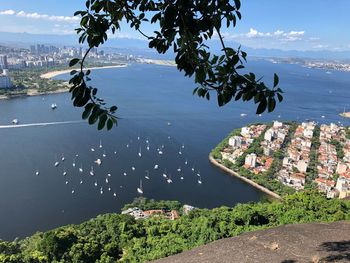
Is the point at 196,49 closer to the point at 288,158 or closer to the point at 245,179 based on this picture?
the point at 245,179

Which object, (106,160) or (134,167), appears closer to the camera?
(134,167)

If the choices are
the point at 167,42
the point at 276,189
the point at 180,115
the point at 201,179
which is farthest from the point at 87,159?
the point at 167,42

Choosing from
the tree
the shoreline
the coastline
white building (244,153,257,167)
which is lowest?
the shoreline

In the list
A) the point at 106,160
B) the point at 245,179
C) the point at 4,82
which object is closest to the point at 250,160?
the point at 245,179

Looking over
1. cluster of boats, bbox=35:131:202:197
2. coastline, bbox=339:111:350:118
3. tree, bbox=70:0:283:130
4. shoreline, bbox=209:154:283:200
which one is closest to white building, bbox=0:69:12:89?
cluster of boats, bbox=35:131:202:197

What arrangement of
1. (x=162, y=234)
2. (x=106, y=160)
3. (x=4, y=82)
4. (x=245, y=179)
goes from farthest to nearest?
(x=4, y=82), (x=106, y=160), (x=245, y=179), (x=162, y=234)

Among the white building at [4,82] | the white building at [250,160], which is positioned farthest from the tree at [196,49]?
the white building at [4,82]

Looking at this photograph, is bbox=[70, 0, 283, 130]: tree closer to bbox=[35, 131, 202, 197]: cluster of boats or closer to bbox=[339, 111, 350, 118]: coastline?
bbox=[35, 131, 202, 197]: cluster of boats
